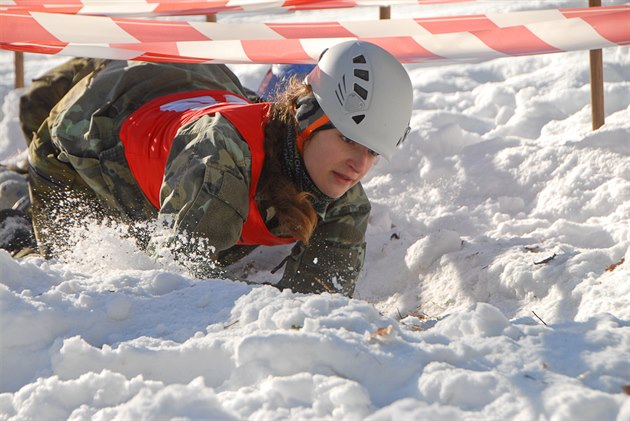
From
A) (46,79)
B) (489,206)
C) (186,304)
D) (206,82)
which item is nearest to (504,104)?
(489,206)

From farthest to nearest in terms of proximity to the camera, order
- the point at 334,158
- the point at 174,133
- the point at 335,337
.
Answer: the point at 174,133 → the point at 334,158 → the point at 335,337

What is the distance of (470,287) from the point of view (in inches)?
133

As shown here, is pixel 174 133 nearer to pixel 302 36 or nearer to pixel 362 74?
pixel 362 74

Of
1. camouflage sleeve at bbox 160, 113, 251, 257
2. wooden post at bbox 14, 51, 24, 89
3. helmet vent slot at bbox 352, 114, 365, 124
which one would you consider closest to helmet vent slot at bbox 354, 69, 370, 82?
helmet vent slot at bbox 352, 114, 365, 124

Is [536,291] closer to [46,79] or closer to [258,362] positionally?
[258,362]

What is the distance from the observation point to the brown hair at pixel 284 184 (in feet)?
9.53

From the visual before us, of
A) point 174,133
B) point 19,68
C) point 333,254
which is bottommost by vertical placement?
point 333,254

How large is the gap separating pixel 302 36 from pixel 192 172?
1673 mm

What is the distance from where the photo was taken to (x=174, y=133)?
308cm

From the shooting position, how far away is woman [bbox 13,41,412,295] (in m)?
2.76

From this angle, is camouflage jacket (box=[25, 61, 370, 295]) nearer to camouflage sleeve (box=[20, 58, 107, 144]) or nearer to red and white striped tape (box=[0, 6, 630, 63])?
red and white striped tape (box=[0, 6, 630, 63])

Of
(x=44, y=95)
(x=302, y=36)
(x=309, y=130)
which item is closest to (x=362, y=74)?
(x=309, y=130)

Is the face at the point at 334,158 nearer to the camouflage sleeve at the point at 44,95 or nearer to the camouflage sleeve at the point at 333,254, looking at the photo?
the camouflage sleeve at the point at 333,254

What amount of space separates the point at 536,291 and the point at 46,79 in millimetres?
2495
